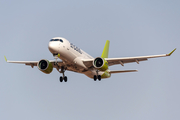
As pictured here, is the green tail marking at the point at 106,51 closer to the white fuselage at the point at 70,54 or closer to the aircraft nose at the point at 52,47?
the white fuselage at the point at 70,54

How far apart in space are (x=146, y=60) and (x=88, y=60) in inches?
282

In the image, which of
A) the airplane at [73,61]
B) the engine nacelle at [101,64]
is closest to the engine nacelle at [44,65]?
the airplane at [73,61]

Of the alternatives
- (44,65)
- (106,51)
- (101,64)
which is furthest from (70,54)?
(106,51)

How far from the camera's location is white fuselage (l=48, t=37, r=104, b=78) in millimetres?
33438

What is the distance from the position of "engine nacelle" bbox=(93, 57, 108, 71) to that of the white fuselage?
1763 millimetres

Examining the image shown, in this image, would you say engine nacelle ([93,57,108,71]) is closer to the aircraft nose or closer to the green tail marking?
the aircraft nose

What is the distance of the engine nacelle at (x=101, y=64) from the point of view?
118 ft

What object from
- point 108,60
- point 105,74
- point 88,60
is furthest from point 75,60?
point 105,74

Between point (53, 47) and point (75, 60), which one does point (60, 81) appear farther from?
point (53, 47)

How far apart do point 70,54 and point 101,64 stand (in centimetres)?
397

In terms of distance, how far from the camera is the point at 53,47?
109 ft

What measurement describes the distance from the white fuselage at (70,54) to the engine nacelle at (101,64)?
1763 mm

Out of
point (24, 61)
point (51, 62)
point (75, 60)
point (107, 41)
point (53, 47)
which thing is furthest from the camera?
Result: point (107, 41)

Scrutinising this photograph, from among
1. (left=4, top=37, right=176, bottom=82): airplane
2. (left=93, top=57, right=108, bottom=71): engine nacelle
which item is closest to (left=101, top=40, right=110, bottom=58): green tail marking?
(left=4, top=37, right=176, bottom=82): airplane
